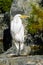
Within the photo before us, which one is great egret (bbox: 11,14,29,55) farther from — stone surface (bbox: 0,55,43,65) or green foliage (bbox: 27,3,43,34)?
stone surface (bbox: 0,55,43,65)

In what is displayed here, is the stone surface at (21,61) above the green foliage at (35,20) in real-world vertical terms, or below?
below

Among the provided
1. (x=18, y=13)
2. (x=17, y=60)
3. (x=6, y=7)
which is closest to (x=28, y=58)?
(x=17, y=60)

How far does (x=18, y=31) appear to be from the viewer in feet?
21.8

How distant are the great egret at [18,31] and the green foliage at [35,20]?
1.32 ft

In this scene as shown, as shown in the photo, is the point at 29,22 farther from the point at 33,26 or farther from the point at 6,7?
the point at 6,7

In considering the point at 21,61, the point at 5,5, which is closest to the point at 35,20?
the point at 21,61

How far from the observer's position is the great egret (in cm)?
623

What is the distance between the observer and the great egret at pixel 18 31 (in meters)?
6.23

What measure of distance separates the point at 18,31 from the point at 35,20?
955 millimetres

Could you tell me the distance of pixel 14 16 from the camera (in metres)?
7.07

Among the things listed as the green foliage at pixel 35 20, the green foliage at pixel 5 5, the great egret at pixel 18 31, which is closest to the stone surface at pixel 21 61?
the green foliage at pixel 35 20

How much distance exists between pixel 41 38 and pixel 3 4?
12.1 feet

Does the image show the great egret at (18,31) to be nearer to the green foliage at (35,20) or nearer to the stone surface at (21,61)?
the green foliage at (35,20)

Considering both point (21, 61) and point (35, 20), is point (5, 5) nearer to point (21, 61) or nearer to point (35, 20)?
point (35, 20)
